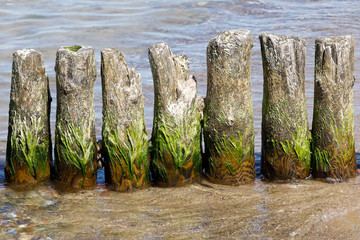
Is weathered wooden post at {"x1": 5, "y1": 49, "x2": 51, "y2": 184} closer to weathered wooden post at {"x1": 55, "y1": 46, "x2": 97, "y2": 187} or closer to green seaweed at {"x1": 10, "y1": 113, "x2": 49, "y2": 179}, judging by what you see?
green seaweed at {"x1": 10, "y1": 113, "x2": 49, "y2": 179}

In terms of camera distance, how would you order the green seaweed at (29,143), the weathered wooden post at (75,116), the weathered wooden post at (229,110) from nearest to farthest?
the weathered wooden post at (75,116) → the weathered wooden post at (229,110) → the green seaweed at (29,143)

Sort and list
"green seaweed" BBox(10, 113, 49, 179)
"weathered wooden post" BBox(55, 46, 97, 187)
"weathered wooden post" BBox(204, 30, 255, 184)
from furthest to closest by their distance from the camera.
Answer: "green seaweed" BBox(10, 113, 49, 179) < "weathered wooden post" BBox(204, 30, 255, 184) < "weathered wooden post" BBox(55, 46, 97, 187)

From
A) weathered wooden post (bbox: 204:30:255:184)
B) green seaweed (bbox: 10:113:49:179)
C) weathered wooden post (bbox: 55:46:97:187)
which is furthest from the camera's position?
green seaweed (bbox: 10:113:49:179)

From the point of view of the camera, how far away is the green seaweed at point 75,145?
18.8 ft

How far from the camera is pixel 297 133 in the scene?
591 cm

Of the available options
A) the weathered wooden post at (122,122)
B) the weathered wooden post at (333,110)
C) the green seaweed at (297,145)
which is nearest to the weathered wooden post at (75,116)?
the weathered wooden post at (122,122)

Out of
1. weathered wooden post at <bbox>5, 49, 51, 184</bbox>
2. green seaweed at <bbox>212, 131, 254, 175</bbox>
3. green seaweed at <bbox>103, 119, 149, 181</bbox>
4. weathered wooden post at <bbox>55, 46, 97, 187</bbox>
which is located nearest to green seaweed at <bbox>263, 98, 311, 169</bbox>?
green seaweed at <bbox>212, 131, 254, 175</bbox>

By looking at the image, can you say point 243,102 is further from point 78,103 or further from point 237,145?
point 78,103

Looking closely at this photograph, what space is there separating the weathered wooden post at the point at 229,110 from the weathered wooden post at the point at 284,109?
0.59ft

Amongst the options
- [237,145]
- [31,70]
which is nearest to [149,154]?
[237,145]

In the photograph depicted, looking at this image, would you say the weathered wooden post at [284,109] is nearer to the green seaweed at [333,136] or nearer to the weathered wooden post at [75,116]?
the green seaweed at [333,136]

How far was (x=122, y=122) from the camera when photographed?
5.72 metres

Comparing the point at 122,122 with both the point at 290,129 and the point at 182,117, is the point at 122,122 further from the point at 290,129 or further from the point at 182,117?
the point at 290,129

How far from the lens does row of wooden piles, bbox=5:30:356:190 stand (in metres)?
5.69
